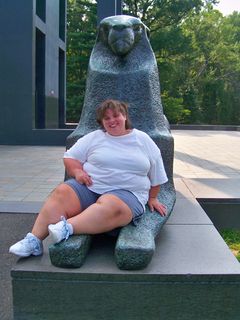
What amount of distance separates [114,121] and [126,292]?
1.07 metres

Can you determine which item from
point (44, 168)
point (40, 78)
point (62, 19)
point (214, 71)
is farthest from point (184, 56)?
point (44, 168)

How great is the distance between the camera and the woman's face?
2.94 metres

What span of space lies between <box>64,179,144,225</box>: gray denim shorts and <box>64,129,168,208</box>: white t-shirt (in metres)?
0.03

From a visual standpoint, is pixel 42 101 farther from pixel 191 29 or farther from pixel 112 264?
pixel 191 29

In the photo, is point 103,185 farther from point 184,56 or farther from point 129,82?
point 184,56

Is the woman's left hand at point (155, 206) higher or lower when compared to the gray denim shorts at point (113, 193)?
lower

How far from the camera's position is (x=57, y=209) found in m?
2.76

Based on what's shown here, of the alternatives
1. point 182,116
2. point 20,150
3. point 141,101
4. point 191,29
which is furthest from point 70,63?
point 141,101

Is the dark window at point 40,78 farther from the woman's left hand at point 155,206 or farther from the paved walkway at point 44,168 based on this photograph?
the woman's left hand at point 155,206

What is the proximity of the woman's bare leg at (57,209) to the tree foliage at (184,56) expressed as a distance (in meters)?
25.3

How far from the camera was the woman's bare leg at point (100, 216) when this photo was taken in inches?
107

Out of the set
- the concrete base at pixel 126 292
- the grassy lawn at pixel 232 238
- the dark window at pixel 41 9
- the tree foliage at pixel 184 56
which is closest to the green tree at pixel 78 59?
the tree foliage at pixel 184 56

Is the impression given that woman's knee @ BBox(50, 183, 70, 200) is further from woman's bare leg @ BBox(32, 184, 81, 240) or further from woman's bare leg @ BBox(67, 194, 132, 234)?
woman's bare leg @ BBox(67, 194, 132, 234)

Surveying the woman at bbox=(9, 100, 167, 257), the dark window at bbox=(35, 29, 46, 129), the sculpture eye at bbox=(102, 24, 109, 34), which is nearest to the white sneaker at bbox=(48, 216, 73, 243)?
the woman at bbox=(9, 100, 167, 257)
